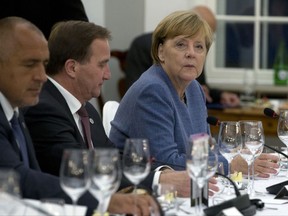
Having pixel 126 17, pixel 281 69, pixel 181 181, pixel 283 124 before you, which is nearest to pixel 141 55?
pixel 126 17

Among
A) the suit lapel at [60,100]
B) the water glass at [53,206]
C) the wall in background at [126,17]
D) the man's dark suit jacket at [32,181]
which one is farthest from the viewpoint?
the wall in background at [126,17]

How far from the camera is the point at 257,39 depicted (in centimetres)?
752

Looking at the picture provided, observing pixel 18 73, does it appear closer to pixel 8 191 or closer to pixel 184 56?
pixel 8 191

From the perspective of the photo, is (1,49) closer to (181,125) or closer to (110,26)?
(181,125)

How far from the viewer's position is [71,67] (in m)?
3.45

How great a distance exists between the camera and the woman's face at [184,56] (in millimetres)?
3873

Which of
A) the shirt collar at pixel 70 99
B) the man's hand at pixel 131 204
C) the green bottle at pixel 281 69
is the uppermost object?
the shirt collar at pixel 70 99

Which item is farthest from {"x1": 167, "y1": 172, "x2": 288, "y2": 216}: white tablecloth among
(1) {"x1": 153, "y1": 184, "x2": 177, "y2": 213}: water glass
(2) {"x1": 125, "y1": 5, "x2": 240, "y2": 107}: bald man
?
(2) {"x1": 125, "y1": 5, "x2": 240, "y2": 107}: bald man

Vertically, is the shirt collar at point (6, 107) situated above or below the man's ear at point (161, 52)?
above

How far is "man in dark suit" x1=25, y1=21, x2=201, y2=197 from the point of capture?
128 inches

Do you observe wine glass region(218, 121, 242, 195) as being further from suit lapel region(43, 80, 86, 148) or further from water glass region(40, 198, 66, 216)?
water glass region(40, 198, 66, 216)

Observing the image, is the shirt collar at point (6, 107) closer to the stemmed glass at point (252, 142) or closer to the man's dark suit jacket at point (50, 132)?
the man's dark suit jacket at point (50, 132)

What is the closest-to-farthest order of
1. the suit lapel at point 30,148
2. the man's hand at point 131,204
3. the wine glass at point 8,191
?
the wine glass at point 8,191 < the man's hand at point 131,204 < the suit lapel at point 30,148

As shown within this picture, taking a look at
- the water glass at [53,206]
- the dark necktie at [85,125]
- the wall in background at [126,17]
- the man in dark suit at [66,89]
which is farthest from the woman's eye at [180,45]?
the wall in background at [126,17]
